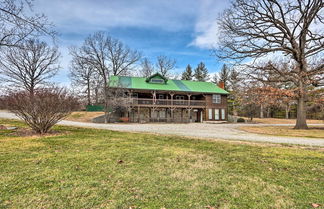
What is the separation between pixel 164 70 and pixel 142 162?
41981 mm

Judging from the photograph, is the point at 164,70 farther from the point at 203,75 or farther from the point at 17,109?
the point at 17,109

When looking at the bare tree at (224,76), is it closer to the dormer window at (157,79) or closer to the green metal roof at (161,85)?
the green metal roof at (161,85)

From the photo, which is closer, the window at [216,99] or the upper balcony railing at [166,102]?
the upper balcony railing at [166,102]

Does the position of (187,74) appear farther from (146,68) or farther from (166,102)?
(166,102)

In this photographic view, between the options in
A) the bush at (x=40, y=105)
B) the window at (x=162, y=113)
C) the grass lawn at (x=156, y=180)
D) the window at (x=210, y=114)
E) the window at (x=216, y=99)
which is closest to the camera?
the grass lawn at (x=156, y=180)

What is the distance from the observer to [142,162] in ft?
15.5

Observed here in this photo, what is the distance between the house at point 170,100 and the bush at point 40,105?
14404 millimetres

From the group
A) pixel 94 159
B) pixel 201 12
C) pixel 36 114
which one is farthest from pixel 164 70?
pixel 94 159

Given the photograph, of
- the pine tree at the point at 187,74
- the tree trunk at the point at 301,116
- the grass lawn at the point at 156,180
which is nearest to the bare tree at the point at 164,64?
the pine tree at the point at 187,74

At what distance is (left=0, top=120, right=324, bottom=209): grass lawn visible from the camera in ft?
8.86

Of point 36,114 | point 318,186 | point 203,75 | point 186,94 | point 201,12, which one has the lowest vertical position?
point 318,186

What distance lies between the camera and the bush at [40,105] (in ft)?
28.9

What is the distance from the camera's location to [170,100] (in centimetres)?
2727

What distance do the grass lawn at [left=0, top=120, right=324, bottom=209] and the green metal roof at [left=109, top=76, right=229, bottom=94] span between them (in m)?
19.4
